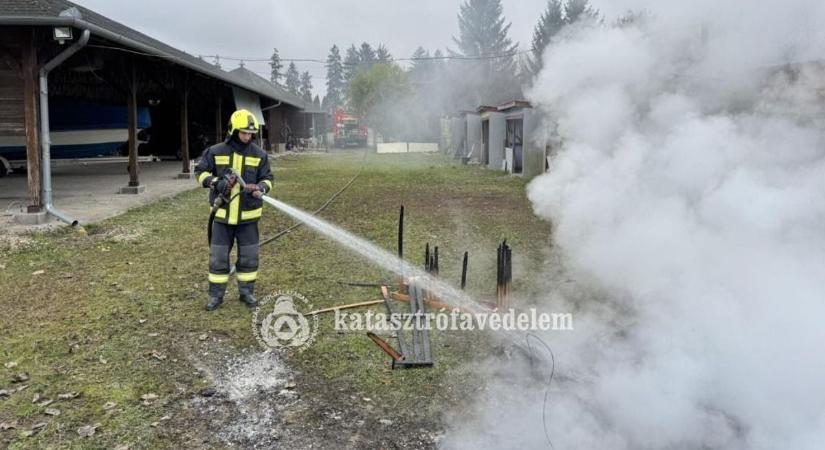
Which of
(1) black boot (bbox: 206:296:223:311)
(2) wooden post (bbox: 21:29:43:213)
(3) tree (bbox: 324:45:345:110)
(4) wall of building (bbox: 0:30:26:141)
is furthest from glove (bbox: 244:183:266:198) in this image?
(3) tree (bbox: 324:45:345:110)

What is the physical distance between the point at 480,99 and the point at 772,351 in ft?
145

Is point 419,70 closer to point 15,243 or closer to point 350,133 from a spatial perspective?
point 350,133

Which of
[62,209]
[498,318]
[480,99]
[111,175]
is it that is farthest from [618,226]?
[480,99]

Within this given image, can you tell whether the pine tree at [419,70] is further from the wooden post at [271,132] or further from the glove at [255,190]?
the glove at [255,190]

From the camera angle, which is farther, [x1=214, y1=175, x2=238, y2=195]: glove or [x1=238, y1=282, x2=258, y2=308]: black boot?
[x1=238, y1=282, x2=258, y2=308]: black boot

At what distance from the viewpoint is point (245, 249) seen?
19.0 ft

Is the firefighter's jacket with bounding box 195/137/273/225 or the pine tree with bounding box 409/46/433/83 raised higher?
the pine tree with bounding box 409/46/433/83

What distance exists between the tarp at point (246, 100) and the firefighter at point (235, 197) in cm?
1906

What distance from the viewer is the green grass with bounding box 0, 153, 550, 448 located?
12.7ft

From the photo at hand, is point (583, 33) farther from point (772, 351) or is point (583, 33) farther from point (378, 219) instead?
point (378, 219)

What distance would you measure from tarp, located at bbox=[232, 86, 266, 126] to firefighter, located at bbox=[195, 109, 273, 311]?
62.5 feet

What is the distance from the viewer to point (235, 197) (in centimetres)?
557

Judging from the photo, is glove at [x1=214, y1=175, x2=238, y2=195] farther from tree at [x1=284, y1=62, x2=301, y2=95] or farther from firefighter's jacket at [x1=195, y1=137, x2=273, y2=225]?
tree at [x1=284, y1=62, x2=301, y2=95]

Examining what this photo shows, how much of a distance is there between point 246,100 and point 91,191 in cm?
1247
